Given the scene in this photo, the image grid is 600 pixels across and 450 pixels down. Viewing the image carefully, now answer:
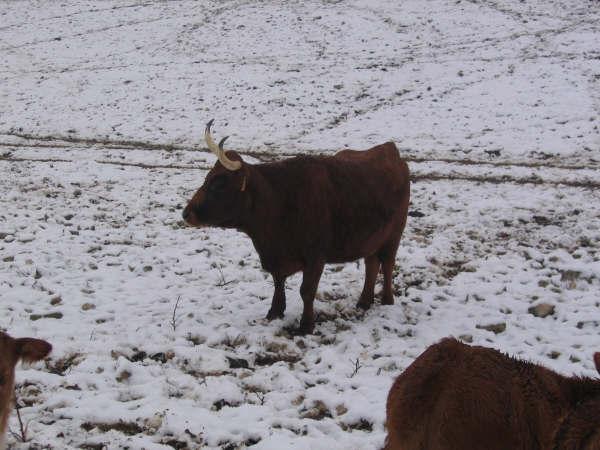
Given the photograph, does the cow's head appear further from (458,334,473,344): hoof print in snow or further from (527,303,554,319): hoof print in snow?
(527,303,554,319): hoof print in snow

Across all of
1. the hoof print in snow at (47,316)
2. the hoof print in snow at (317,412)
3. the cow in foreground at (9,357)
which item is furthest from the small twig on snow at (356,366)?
the hoof print in snow at (47,316)

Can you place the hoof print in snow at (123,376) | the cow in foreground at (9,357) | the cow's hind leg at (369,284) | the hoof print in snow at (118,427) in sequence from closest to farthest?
the cow in foreground at (9,357), the hoof print in snow at (118,427), the hoof print in snow at (123,376), the cow's hind leg at (369,284)

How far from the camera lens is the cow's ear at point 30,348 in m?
3.76

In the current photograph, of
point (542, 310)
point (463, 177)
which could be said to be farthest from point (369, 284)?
point (463, 177)

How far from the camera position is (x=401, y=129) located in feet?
57.1

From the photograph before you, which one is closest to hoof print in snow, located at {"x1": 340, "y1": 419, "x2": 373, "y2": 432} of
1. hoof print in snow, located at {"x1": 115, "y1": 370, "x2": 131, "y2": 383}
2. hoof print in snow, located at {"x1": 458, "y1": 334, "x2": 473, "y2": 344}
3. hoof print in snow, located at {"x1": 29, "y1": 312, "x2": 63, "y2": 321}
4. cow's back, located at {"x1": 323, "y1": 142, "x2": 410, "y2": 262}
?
hoof print in snow, located at {"x1": 458, "y1": 334, "x2": 473, "y2": 344}

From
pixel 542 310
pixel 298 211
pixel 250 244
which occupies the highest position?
pixel 298 211

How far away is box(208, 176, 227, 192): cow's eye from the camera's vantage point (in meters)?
6.21

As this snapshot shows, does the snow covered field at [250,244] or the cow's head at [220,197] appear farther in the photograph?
the cow's head at [220,197]

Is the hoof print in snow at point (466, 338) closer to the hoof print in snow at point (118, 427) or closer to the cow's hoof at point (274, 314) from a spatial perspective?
the cow's hoof at point (274, 314)

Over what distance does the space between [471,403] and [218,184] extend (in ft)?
13.4

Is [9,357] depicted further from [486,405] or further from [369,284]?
[369,284]

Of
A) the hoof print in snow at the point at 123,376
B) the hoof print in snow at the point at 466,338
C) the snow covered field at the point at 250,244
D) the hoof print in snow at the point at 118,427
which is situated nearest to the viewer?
the hoof print in snow at the point at 118,427

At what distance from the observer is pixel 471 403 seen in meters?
2.91
